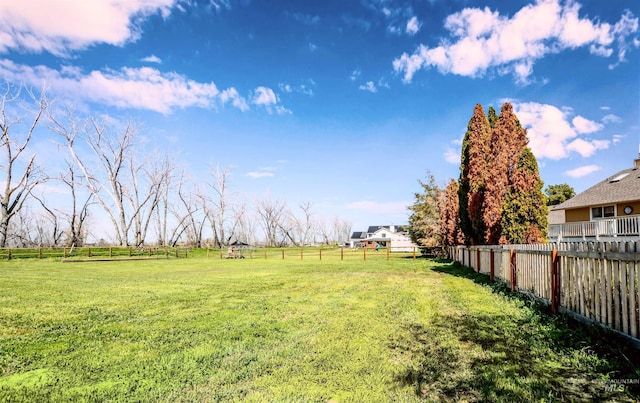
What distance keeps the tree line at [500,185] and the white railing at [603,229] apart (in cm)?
502

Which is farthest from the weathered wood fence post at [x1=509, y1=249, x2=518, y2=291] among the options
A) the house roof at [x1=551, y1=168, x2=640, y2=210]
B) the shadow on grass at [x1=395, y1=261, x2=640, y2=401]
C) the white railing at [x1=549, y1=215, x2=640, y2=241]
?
the house roof at [x1=551, y1=168, x2=640, y2=210]

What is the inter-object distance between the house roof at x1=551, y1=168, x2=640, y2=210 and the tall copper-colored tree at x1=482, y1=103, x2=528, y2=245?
332 inches

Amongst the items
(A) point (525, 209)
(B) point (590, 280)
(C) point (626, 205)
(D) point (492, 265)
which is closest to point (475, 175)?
(A) point (525, 209)

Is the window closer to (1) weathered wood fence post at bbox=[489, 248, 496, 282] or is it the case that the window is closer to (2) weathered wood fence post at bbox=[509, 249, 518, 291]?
(1) weathered wood fence post at bbox=[489, 248, 496, 282]

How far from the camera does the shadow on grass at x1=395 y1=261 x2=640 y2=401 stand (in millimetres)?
3299

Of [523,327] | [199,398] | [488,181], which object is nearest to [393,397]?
[199,398]

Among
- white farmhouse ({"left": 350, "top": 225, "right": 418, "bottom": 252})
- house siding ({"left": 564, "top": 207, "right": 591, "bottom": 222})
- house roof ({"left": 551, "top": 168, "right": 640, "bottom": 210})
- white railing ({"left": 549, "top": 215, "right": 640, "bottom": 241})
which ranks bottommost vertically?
white farmhouse ({"left": 350, "top": 225, "right": 418, "bottom": 252})

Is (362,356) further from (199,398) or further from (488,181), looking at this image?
(488,181)

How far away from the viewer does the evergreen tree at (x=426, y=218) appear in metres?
30.1

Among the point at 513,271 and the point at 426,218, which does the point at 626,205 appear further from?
the point at 513,271

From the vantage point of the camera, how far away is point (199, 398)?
324cm

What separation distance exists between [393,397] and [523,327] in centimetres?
355

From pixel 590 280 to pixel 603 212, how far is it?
2291cm

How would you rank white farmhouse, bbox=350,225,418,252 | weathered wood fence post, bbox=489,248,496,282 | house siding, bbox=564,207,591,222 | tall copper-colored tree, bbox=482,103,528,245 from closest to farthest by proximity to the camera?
1. weathered wood fence post, bbox=489,248,496,282
2. tall copper-colored tree, bbox=482,103,528,245
3. house siding, bbox=564,207,591,222
4. white farmhouse, bbox=350,225,418,252
